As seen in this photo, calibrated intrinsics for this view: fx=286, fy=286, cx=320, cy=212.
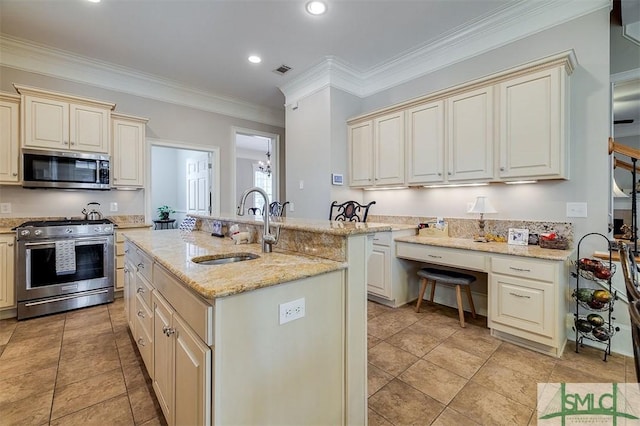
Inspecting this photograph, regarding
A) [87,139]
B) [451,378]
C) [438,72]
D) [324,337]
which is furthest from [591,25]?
[87,139]

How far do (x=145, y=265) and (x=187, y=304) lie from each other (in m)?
0.92

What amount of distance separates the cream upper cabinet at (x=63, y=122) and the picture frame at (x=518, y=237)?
4.77 meters

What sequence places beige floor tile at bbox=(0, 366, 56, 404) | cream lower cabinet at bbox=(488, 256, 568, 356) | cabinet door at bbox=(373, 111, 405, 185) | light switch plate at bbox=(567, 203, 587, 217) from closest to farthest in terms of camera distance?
beige floor tile at bbox=(0, 366, 56, 404) → cream lower cabinet at bbox=(488, 256, 568, 356) → light switch plate at bbox=(567, 203, 587, 217) → cabinet door at bbox=(373, 111, 405, 185)

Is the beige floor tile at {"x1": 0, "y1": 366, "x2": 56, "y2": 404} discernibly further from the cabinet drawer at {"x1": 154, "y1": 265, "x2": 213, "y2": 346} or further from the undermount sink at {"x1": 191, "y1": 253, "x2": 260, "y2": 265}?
the undermount sink at {"x1": 191, "y1": 253, "x2": 260, "y2": 265}

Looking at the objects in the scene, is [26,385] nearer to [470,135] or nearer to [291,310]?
[291,310]

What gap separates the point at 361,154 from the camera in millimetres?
3988

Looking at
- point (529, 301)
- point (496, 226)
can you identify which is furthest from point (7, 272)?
point (496, 226)

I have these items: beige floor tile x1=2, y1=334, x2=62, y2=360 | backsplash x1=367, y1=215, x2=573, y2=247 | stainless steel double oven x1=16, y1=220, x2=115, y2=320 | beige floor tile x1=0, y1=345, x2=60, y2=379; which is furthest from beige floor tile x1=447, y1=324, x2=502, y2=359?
stainless steel double oven x1=16, y1=220, x2=115, y2=320

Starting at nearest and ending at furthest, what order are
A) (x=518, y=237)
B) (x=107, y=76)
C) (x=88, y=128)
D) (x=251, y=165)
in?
(x=518, y=237)
(x=88, y=128)
(x=107, y=76)
(x=251, y=165)

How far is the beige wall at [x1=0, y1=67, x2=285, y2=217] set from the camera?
11.3ft

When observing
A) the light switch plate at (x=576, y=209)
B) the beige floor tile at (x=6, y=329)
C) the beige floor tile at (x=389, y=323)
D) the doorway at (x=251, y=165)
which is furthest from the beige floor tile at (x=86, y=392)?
the doorway at (x=251, y=165)

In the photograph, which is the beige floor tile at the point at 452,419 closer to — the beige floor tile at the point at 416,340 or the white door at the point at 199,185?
the beige floor tile at the point at 416,340

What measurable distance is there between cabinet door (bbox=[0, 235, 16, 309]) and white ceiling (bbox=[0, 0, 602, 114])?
231cm

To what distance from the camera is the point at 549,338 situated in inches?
87.5
